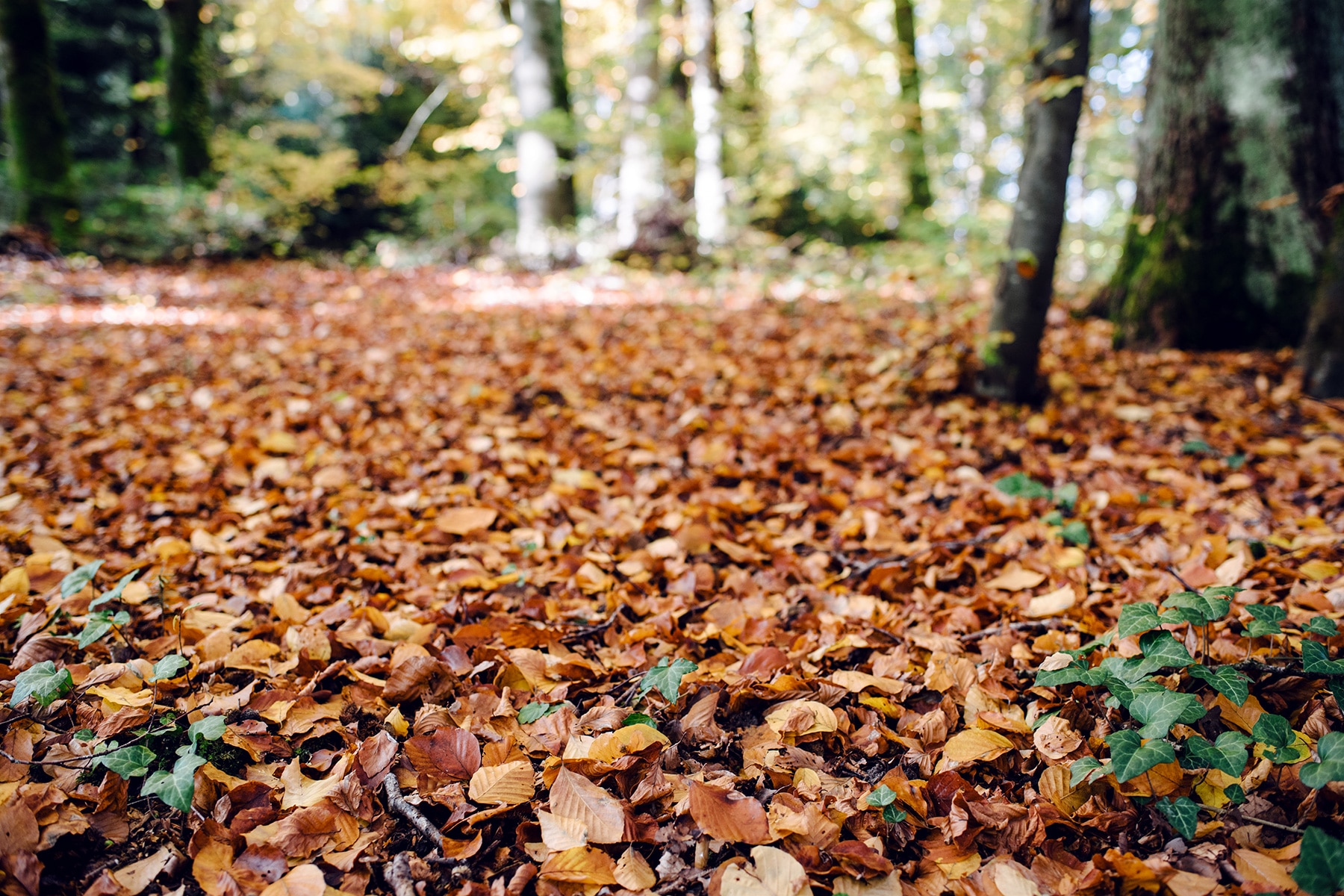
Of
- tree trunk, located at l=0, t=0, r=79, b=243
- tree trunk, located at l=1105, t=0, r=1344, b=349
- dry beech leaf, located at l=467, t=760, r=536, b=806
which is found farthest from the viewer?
tree trunk, located at l=0, t=0, r=79, b=243

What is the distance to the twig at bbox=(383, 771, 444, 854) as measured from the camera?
4.43ft

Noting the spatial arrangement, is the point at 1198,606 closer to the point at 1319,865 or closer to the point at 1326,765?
the point at 1326,765

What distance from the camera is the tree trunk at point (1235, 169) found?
3.70 m

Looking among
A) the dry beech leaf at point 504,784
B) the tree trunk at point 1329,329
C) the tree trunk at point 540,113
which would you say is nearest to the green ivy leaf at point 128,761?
the dry beech leaf at point 504,784

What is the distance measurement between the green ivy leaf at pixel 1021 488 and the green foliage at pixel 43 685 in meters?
2.83

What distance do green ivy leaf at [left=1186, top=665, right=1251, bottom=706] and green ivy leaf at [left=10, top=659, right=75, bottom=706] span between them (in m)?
2.33

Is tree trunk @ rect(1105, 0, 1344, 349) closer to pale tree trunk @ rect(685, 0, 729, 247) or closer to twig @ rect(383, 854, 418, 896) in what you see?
twig @ rect(383, 854, 418, 896)

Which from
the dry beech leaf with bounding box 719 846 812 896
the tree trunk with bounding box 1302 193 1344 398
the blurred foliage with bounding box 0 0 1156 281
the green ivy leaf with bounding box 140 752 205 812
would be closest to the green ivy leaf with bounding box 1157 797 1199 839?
the dry beech leaf with bounding box 719 846 812 896

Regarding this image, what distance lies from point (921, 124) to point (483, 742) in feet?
37.5

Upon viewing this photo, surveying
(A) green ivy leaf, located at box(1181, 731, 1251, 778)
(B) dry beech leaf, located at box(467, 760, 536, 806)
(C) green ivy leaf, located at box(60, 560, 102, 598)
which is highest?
(C) green ivy leaf, located at box(60, 560, 102, 598)

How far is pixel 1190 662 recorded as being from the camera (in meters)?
1.43

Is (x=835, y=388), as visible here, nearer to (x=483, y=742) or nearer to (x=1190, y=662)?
(x=1190, y=662)


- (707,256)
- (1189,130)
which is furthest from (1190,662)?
(707,256)

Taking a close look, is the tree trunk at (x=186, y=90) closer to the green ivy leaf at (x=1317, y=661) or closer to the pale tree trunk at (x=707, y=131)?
the pale tree trunk at (x=707, y=131)
